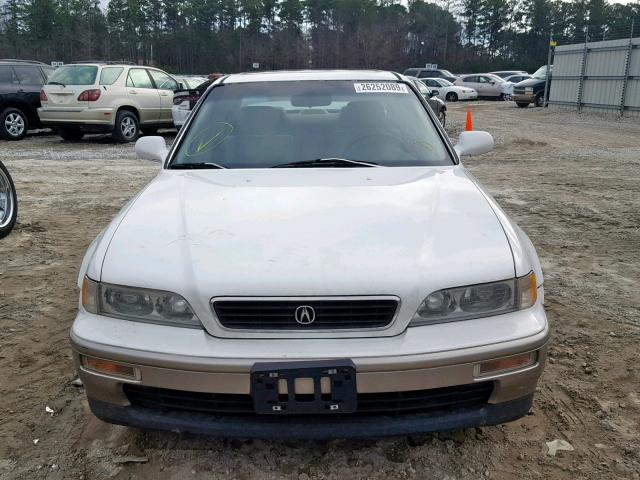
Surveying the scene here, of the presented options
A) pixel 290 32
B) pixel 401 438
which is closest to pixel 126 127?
pixel 401 438

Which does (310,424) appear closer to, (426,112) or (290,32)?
(426,112)

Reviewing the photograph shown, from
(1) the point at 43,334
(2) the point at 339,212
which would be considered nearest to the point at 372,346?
(2) the point at 339,212

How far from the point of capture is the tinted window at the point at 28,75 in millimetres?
12609

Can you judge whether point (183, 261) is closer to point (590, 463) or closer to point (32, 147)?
point (590, 463)

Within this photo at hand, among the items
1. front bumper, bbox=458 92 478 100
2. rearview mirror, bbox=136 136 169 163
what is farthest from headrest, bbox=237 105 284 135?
front bumper, bbox=458 92 478 100

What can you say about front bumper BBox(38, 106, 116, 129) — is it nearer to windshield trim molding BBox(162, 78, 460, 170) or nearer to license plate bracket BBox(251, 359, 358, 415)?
windshield trim molding BBox(162, 78, 460, 170)

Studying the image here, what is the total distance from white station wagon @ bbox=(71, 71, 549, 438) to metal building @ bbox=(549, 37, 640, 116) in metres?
19.0

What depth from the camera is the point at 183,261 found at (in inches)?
81.3

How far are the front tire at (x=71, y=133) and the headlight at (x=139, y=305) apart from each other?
1182 cm

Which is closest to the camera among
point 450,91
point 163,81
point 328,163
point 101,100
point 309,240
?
point 309,240

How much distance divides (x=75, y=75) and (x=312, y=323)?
1188 centimetres

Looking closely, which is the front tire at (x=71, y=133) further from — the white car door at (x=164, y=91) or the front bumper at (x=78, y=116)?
the white car door at (x=164, y=91)

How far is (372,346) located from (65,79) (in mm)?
12034

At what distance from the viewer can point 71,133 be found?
13.1m
